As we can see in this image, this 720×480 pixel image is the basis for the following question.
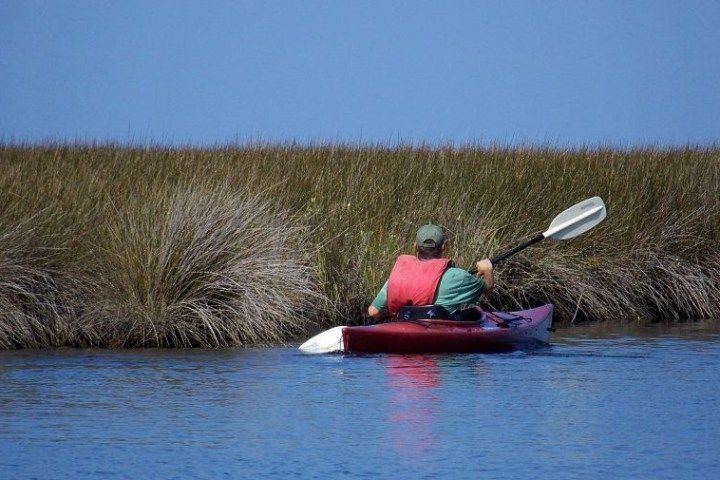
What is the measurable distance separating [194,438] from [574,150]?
14.3 meters

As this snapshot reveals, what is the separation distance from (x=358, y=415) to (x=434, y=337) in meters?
2.35

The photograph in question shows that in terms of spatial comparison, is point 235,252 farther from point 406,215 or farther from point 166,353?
point 406,215

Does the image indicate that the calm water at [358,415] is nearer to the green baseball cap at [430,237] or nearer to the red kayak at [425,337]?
the red kayak at [425,337]

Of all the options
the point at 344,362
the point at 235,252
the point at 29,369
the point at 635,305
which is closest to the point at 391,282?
→ the point at 344,362

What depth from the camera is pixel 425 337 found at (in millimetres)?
11234

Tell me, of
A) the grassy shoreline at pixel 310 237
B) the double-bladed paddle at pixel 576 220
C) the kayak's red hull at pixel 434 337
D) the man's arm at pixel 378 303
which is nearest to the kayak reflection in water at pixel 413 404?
the kayak's red hull at pixel 434 337

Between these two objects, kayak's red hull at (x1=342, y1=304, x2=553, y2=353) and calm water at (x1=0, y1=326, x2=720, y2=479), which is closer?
calm water at (x1=0, y1=326, x2=720, y2=479)

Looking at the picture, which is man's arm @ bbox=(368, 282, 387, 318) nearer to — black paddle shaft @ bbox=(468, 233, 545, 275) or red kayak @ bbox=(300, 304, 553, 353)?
red kayak @ bbox=(300, 304, 553, 353)

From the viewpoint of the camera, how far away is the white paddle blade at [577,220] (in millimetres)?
13578

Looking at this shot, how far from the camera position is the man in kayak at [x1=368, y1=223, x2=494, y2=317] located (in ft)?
37.3

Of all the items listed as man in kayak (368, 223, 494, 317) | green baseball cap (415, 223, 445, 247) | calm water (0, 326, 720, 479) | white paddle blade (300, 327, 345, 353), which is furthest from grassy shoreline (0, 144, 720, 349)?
green baseball cap (415, 223, 445, 247)

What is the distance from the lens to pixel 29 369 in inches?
414

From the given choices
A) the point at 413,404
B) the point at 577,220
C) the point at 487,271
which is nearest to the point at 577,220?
the point at 577,220

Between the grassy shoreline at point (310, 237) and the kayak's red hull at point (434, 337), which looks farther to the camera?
the grassy shoreline at point (310, 237)
